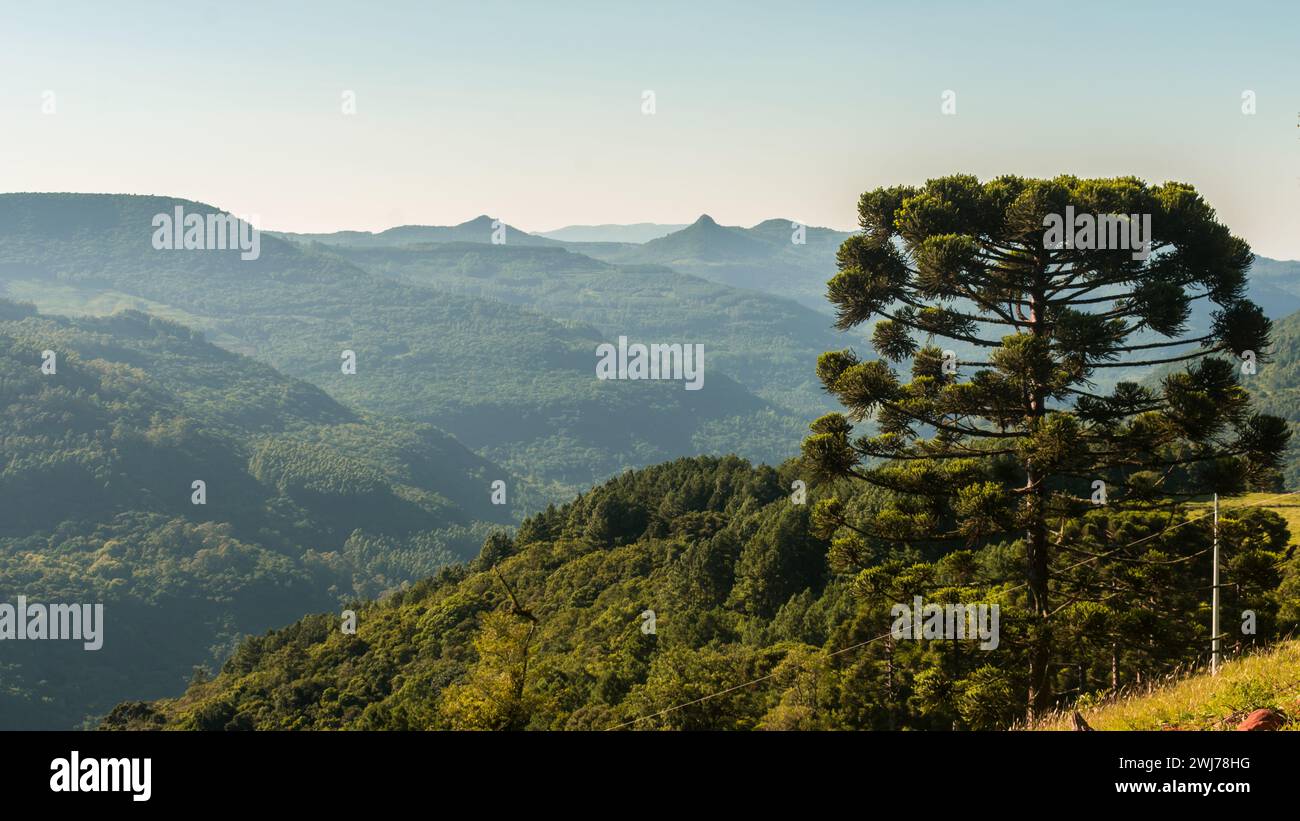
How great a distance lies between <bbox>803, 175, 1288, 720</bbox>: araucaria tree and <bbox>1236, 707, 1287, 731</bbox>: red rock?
25.7 ft

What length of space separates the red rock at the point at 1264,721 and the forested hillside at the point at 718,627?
8.74 meters

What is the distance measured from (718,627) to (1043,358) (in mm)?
42210

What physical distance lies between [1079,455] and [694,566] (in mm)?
49318

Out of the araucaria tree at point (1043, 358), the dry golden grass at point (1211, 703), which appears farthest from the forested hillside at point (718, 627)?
the dry golden grass at point (1211, 703)

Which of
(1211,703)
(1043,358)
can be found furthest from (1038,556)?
(1211,703)

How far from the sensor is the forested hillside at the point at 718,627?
2036cm

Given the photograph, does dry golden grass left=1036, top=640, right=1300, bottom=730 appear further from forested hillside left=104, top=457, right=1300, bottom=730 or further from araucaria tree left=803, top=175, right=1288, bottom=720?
forested hillside left=104, top=457, right=1300, bottom=730

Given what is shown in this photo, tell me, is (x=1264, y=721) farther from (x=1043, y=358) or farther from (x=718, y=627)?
(x=718, y=627)

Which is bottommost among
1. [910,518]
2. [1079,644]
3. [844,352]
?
[1079,644]

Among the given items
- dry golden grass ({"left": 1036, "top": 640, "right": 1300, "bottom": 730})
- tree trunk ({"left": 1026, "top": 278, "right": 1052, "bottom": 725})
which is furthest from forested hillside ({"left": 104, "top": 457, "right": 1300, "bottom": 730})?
dry golden grass ({"left": 1036, "top": 640, "right": 1300, "bottom": 730})

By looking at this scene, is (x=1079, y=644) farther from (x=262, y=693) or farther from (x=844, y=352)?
(x=262, y=693)
